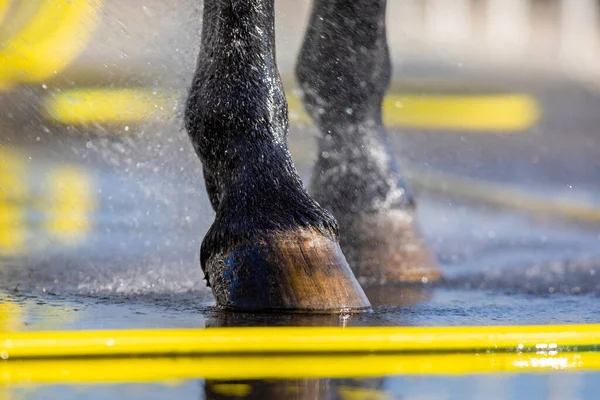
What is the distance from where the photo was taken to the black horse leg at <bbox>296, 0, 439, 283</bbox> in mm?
3535

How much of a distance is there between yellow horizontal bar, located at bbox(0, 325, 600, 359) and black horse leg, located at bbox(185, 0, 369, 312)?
0.33 m

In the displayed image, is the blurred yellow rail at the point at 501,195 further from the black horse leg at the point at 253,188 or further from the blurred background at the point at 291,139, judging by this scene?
the black horse leg at the point at 253,188

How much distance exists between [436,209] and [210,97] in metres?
2.58

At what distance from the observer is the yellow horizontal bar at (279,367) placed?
1.71 m

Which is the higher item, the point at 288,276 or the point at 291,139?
the point at 291,139

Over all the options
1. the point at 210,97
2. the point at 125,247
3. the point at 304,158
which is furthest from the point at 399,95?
the point at 210,97

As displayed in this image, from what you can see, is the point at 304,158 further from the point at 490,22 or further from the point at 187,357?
the point at 187,357

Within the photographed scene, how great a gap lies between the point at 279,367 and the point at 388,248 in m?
1.74

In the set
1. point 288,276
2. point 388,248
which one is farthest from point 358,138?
point 288,276

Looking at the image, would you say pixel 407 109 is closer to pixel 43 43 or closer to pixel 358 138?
pixel 43 43

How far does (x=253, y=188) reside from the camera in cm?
246

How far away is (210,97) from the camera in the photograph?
2.59 metres

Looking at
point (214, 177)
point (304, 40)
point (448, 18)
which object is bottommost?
point (214, 177)

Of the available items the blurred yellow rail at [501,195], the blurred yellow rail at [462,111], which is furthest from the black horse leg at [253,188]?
the blurred yellow rail at [462,111]
